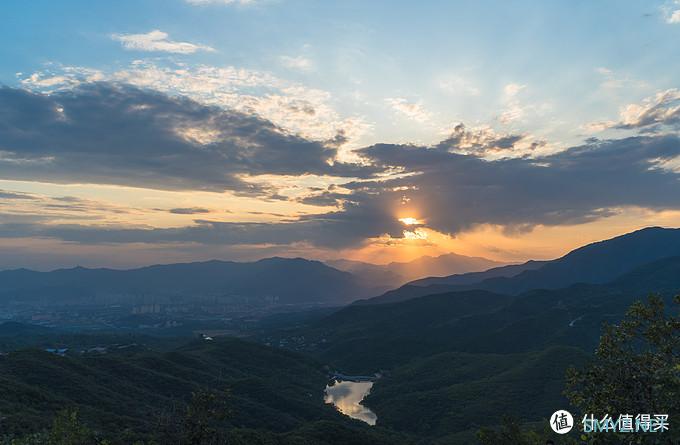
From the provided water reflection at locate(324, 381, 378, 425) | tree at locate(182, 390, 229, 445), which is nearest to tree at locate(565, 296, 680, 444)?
tree at locate(182, 390, 229, 445)

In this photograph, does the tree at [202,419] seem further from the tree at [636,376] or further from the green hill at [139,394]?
the tree at [636,376]

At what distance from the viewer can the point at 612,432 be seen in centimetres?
1847

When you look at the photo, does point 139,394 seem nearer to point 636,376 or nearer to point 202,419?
point 202,419

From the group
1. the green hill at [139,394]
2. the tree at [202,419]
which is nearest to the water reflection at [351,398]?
the green hill at [139,394]

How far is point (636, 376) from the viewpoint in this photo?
19844 millimetres

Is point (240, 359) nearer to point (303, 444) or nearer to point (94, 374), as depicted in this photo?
point (94, 374)

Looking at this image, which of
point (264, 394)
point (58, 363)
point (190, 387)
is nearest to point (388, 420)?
point (264, 394)

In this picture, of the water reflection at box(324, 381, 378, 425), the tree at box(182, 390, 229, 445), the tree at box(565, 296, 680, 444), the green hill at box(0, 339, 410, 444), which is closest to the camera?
the tree at box(565, 296, 680, 444)

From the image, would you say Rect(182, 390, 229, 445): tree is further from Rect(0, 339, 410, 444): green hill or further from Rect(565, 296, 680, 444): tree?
Rect(565, 296, 680, 444): tree

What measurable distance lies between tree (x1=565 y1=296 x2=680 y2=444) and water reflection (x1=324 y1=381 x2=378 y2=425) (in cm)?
11653

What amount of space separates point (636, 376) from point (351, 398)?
151m

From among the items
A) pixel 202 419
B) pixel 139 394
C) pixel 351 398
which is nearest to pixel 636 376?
pixel 202 419

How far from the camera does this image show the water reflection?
135900 mm

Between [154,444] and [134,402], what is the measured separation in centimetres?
7080
